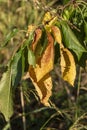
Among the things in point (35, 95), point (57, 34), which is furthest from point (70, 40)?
point (35, 95)

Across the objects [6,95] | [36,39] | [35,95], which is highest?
[36,39]

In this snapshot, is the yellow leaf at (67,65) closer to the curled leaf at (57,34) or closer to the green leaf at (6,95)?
the curled leaf at (57,34)

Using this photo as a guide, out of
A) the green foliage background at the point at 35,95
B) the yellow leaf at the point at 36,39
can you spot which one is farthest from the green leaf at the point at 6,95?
the yellow leaf at the point at 36,39

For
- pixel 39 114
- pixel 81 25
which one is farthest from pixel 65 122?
pixel 81 25

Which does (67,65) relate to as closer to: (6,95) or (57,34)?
(57,34)

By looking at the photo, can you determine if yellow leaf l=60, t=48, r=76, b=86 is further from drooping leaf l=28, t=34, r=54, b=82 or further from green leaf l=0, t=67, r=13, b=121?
green leaf l=0, t=67, r=13, b=121

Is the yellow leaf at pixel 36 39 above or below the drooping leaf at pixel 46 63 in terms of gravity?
above

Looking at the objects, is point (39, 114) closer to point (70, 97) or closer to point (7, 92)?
point (70, 97)
